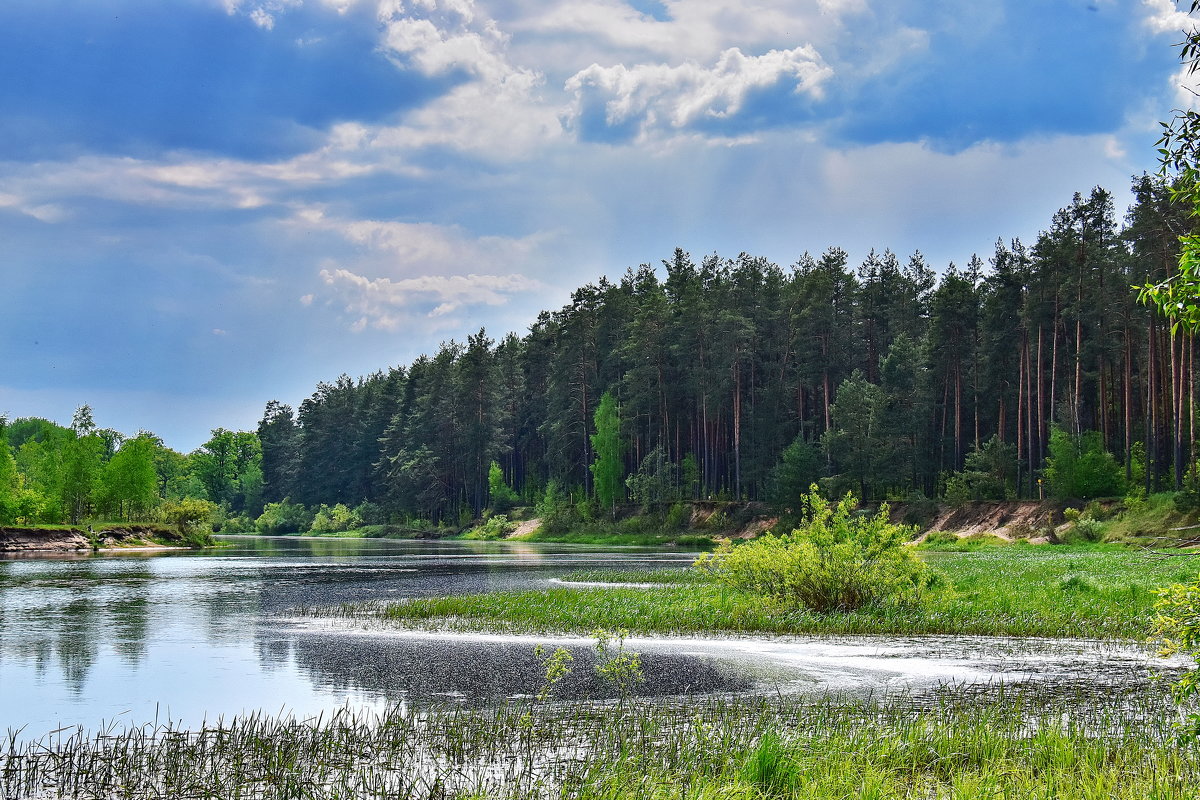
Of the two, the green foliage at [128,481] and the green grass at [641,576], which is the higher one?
→ the green foliage at [128,481]

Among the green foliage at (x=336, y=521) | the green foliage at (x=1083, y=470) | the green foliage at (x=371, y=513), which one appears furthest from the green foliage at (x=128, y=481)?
the green foliage at (x=1083, y=470)

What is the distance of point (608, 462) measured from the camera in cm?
10075

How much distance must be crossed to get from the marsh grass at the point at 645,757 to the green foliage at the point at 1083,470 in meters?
54.8

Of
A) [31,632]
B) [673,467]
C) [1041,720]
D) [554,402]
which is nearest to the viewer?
[1041,720]

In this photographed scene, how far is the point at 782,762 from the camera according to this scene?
35.1ft

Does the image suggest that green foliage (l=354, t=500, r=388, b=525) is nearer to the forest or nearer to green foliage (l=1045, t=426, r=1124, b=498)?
the forest

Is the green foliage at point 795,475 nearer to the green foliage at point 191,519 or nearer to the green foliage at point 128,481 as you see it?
the green foliage at point 191,519

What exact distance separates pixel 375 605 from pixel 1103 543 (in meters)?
42.3

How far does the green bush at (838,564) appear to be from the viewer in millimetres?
27109

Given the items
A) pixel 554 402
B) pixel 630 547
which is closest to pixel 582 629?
pixel 630 547

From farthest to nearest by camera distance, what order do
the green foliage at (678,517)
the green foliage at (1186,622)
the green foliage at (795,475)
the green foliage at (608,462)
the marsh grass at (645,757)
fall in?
the green foliage at (608,462) < the green foliage at (678,517) < the green foliage at (795,475) < the marsh grass at (645,757) < the green foliage at (1186,622)

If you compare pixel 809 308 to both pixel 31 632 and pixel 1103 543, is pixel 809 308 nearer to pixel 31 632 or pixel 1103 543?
pixel 1103 543

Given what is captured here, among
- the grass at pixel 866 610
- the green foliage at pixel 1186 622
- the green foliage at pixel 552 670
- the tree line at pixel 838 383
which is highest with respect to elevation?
the tree line at pixel 838 383

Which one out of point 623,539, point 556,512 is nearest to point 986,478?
point 623,539
